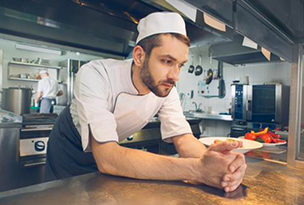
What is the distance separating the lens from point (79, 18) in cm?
151

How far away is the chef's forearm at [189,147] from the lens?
849 millimetres

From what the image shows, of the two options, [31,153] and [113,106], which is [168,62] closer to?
[113,106]

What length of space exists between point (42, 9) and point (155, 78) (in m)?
1.06

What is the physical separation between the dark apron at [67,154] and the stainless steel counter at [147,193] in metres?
0.36

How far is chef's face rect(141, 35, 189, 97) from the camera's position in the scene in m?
0.81

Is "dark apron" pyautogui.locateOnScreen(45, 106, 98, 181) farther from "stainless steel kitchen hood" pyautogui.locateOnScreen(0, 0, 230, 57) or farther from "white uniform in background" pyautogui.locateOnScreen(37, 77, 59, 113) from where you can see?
"white uniform in background" pyautogui.locateOnScreen(37, 77, 59, 113)

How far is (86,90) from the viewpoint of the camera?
2.60 ft

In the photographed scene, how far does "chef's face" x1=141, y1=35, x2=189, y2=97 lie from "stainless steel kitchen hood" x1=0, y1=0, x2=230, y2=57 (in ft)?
1.01

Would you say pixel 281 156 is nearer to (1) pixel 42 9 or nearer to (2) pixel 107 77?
(2) pixel 107 77

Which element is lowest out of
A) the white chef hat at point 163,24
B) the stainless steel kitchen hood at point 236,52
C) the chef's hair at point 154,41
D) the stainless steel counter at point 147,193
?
the stainless steel counter at point 147,193

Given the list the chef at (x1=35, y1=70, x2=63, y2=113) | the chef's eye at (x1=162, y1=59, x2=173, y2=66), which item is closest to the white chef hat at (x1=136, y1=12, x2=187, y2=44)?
the chef's eye at (x1=162, y1=59, x2=173, y2=66)

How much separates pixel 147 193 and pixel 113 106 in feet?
1.58

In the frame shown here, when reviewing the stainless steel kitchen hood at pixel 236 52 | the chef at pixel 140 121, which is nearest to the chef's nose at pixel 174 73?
the chef at pixel 140 121

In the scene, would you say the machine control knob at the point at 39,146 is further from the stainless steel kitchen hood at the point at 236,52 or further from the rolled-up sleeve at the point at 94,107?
the stainless steel kitchen hood at the point at 236,52
